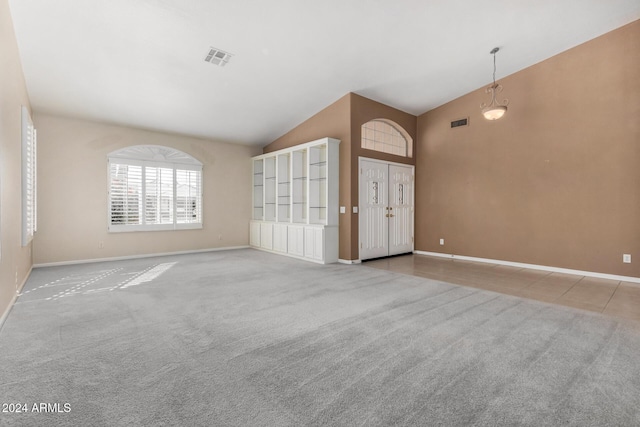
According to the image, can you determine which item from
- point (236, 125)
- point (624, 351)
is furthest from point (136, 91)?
point (624, 351)

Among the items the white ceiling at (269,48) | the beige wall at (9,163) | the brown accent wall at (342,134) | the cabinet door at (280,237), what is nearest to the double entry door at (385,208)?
the brown accent wall at (342,134)

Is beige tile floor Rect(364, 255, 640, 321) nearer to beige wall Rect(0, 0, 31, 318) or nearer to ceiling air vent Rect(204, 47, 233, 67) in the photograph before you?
ceiling air vent Rect(204, 47, 233, 67)

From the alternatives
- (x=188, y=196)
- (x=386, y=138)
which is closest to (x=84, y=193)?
(x=188, y=196)

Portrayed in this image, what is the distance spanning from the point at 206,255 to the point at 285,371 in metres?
5.62

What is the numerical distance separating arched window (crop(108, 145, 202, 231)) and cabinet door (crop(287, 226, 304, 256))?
2.47m

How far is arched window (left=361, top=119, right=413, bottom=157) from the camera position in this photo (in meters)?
6.67

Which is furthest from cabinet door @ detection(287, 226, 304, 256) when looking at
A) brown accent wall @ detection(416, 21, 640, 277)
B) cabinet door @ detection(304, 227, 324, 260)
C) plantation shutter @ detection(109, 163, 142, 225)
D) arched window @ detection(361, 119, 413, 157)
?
plantation shutter @ detection(109, 163, 142, 225)

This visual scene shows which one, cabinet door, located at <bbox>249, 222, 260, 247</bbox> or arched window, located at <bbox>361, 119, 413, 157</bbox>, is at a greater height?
arched window, located at <bbox>361, 119, 413, 157</bbox>

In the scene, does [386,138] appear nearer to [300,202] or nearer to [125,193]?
[300,202]

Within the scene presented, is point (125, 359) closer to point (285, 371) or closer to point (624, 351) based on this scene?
point (285, 371)

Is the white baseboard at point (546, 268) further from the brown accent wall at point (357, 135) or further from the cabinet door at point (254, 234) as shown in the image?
the cabinet door at point (254, 234)

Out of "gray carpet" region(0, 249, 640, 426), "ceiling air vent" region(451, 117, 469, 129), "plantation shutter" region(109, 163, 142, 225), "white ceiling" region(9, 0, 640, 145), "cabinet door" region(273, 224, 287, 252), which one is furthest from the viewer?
"cabinet door" region(273, 224, 287, 252)

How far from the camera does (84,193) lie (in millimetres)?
6078

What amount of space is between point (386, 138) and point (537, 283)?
4197 millimetres
